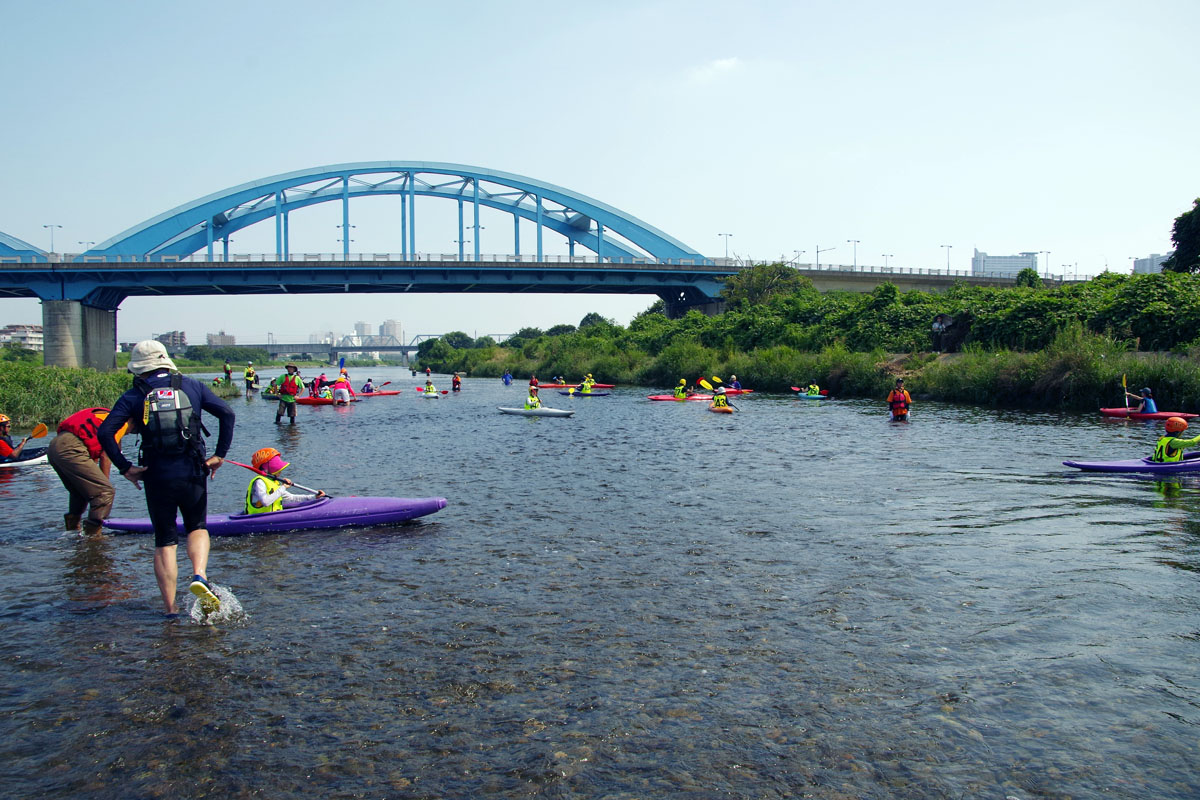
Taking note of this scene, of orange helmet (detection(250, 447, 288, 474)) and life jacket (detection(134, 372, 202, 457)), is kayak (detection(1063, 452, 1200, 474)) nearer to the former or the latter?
orange helmet (detection(250, 447, 288, 474))

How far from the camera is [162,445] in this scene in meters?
A: 6.46

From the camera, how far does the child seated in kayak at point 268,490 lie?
1067cm

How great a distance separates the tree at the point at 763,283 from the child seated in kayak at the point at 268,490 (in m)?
61.8

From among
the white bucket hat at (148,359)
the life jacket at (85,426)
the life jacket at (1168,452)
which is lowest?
the life jacket at (1168,452)

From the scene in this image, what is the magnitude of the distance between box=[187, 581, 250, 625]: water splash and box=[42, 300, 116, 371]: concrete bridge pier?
6087 cm

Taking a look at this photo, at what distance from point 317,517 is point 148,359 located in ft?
14.9

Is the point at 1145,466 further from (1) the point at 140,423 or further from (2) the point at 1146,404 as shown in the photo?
(1) the point at 140,423

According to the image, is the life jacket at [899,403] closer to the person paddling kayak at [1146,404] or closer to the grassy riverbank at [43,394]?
the person paddling kayak at [1146,404]

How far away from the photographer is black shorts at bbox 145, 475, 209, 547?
6.57 metres

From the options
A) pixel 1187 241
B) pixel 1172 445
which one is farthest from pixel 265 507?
pixel 1187 241

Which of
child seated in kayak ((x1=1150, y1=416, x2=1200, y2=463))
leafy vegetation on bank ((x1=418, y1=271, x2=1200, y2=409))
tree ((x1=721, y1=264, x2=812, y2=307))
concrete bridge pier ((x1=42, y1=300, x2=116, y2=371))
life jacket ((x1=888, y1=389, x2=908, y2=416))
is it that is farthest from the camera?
tree ((x1=721, y1=264, x2=812, y2=307))

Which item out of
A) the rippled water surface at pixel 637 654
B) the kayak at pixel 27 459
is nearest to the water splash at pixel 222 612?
the rippled water surface at pixel 637 654

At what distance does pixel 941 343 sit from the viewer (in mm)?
42875

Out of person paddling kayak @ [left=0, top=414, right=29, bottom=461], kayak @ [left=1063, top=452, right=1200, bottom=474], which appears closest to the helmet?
kayak @ [left=1063, top=452, right=1200, bottom=474]
